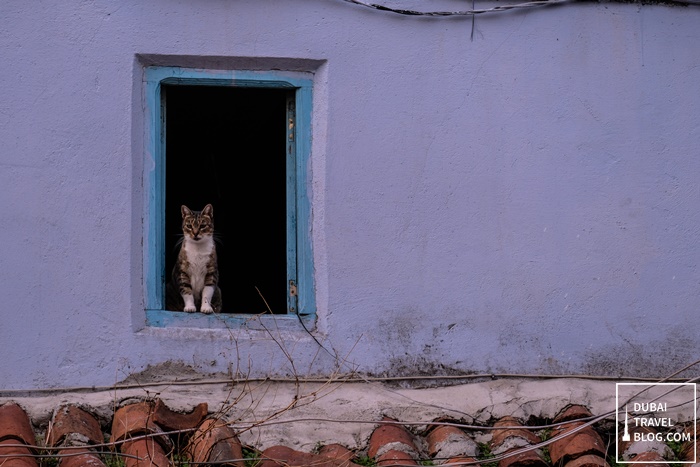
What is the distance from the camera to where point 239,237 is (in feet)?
30.0

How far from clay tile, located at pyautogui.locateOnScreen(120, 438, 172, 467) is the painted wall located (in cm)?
63

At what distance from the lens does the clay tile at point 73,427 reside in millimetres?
4637

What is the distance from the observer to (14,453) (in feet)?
14.5

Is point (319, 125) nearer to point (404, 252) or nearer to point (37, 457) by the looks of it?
point (404, 252)

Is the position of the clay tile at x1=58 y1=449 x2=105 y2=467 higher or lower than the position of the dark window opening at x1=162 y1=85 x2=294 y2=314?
lower

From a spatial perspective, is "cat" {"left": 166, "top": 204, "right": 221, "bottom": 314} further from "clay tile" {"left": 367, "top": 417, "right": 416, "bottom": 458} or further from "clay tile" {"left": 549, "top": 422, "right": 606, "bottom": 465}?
"clay tile" {"left": 549, "top": 422, "right": 606, "bottom": 465}

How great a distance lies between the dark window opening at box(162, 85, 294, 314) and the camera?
7.96 meters

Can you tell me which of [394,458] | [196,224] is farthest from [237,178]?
[394,458]

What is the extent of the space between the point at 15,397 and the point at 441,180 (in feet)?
7.45

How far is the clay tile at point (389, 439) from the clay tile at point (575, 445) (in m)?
0.61

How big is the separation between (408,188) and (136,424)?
176cm

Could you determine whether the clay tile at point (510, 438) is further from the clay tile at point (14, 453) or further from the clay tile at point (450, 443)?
the clay tile at point (14, 453)
